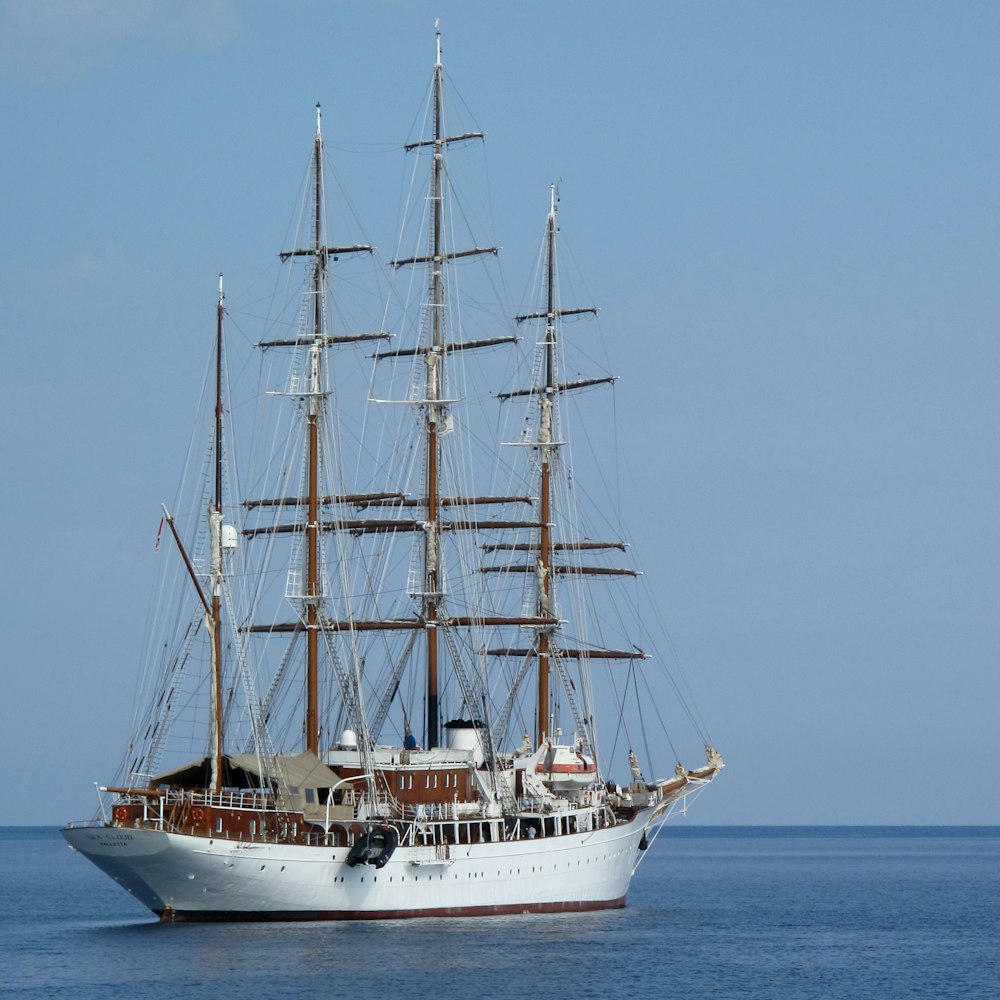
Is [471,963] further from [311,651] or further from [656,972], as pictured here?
[311,651]

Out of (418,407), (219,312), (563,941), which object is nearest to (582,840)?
(563,941)

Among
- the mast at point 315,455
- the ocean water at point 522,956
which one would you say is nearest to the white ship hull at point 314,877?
the ocean water at point 522,956

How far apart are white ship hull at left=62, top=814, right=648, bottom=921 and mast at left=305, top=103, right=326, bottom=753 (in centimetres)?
1206

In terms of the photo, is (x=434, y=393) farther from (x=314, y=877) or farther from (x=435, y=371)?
(x=314, y=877)

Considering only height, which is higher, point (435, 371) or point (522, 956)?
point (435, 371)

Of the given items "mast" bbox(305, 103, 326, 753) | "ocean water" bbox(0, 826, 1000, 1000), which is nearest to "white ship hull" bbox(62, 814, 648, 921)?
"ocean water" bbox(0, 826, 1000, 1000)

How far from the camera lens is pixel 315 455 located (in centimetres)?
9400

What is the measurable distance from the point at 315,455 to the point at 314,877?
23563mm

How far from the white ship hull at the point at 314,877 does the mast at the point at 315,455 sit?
39.6 feet

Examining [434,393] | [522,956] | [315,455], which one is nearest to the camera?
[522,956]

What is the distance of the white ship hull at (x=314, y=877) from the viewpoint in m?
78.1

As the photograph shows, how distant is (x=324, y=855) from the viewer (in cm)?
8075

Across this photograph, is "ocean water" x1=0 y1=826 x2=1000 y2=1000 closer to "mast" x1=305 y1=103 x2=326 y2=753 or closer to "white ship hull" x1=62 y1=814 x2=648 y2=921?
"white ship hull" x1=62 y1=814 x2=648 y2=921

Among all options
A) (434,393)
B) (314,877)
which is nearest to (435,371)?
(434,393)
